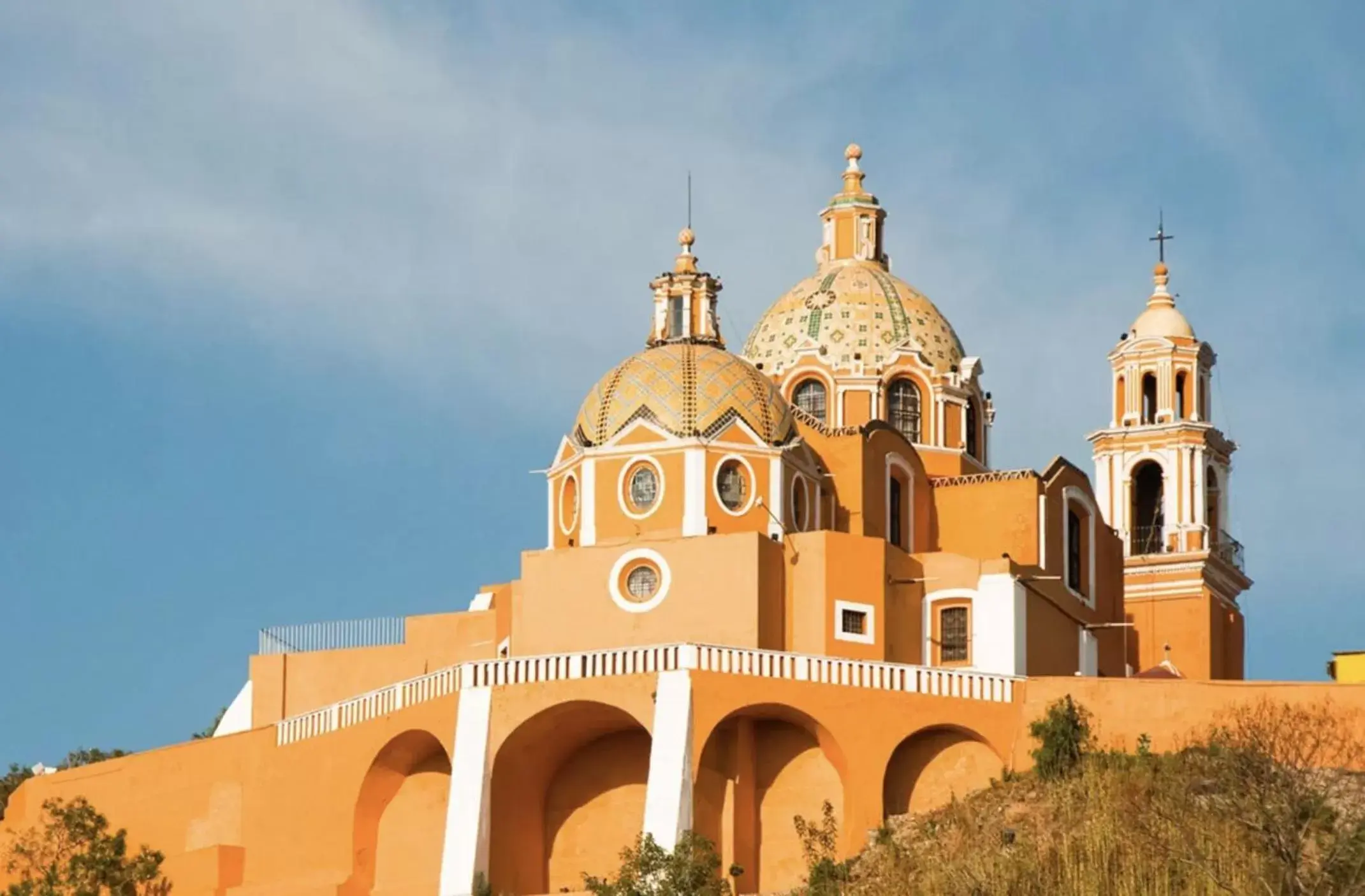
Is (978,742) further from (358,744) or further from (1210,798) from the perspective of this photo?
(358,744)

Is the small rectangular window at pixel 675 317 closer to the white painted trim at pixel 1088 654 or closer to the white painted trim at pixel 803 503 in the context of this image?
the white painted trim at pixel 803 503

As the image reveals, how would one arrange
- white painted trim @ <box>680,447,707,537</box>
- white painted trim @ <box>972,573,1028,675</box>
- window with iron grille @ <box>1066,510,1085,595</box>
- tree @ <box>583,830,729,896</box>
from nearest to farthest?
1. tree @ <box>583,830,729,896</box>
2. white painted trim @ <box>680,447,707,537</box>
3. white painted trim @ <box>972,573,1028,675</box>
4. window with iron grille @ <box>1066,510,1085,595</box>

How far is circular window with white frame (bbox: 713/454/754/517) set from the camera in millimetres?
49812

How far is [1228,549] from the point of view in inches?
2462

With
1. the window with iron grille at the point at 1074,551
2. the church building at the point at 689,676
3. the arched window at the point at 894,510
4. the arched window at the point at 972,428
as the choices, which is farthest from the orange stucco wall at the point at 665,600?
the arched window at the point at 972,428

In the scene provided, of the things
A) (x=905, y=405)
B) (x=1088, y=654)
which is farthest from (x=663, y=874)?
(x=905, y=405)

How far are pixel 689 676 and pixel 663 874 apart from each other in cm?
375

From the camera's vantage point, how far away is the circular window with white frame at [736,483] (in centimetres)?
4981

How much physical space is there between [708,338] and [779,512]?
3.44 meters

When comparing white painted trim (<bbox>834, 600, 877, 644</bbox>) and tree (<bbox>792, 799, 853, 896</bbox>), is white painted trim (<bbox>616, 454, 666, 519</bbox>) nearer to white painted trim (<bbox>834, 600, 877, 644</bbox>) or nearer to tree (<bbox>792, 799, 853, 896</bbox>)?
white painted trim (<bbox>834, 600, 877, 644</bbox>)

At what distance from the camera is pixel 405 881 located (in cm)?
4875

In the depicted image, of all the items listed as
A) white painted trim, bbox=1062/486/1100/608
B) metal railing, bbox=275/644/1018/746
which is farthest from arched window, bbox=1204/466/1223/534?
metal railing, bbox=275/644/1018/746

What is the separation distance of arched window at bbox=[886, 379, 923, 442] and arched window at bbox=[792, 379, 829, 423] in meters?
1.05

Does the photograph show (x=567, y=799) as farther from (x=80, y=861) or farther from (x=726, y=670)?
(x=80, y=861)
